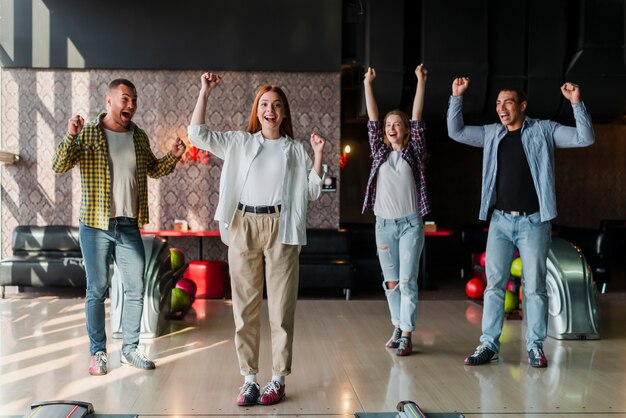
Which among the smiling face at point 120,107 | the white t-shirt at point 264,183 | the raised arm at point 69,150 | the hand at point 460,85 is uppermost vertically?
the hand at point 460,85

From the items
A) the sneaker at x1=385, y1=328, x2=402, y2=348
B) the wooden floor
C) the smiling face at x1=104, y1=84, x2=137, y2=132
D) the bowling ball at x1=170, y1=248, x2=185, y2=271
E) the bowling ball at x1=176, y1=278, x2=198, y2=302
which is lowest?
the wooden floor

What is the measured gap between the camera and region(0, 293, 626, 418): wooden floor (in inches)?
135

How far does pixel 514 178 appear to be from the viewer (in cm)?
419

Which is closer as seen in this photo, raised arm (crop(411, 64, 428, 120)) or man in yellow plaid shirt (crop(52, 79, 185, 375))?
man in yellow plaid shirt (crop(52, 79, 185, 375))

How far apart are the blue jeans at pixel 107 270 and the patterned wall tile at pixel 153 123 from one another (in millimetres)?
4630

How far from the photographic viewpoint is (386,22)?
8.74 metres

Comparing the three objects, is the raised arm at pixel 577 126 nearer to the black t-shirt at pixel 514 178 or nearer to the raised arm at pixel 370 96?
the black t-shirt at pixel 514 178

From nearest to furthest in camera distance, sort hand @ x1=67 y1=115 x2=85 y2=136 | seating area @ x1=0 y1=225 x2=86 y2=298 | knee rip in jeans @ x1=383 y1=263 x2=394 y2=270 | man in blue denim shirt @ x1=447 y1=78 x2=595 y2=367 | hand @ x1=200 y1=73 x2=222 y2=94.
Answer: hand @ x1=200 y1=73 x2=222 y2=94
hand @ x1=67 y1=115 x2=85 y2=136
man in blue denim shirt @ x1=447 y1=78 x2=595 y2=367
knee rip in jeans @ x1=383 y1=263 x2=394 y2=270
seating area @ x1=0 y1=225 x2=86 y2=298

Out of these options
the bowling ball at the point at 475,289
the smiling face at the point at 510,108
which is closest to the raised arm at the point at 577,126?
the smiling face at the point at 510,108

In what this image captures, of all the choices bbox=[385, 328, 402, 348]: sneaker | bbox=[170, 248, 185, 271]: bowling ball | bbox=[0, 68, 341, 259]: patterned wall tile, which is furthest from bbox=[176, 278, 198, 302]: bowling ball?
bbox=[385, 328, 402, 348]: sneaker

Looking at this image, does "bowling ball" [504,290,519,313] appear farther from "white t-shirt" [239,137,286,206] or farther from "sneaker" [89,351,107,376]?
"sneaker" [89,351,107,376]

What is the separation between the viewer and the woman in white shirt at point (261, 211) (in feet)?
10.9

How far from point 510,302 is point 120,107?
4142mm

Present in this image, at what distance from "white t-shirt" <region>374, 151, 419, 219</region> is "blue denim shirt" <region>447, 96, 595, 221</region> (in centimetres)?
43
